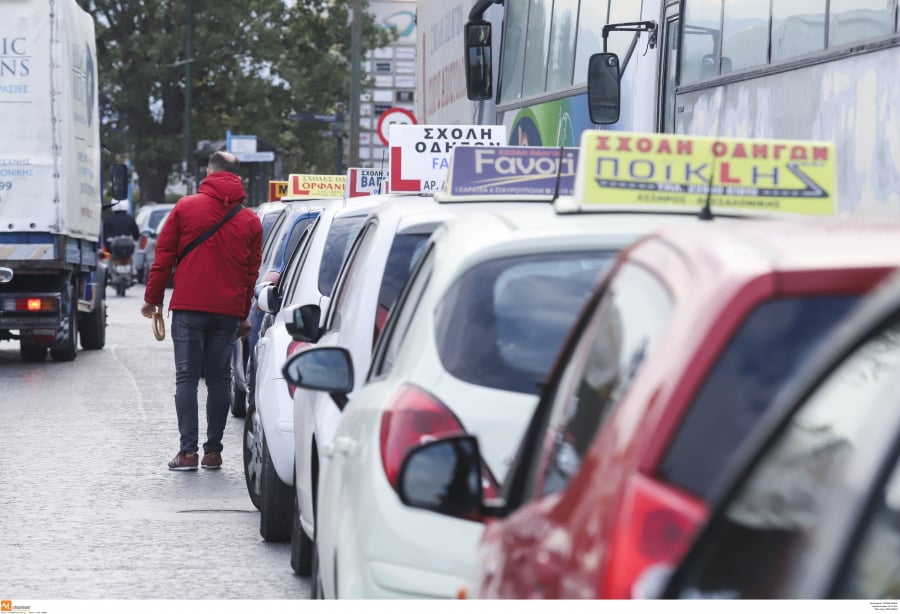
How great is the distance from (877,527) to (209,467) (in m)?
9.15

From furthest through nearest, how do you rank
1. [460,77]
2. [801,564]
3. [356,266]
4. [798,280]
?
[460,77] < [356,266] < [798,280] < [801,564]

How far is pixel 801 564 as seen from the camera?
6.43ft

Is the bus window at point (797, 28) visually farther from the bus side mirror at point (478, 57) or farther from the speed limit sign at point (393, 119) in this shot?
the speed limit sign at point (393, 119)

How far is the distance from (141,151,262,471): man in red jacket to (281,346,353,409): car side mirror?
488 cm

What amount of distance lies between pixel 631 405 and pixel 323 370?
3434mm

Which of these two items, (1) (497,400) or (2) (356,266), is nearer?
(1) (497,400)

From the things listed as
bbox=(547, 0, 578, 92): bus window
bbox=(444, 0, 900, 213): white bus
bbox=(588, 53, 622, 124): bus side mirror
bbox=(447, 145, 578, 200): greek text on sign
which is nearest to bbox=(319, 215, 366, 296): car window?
bbox=(447, 145, 578, 200): greek text on sign

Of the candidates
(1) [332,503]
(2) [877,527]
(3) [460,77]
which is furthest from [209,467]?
(3) [460,77]

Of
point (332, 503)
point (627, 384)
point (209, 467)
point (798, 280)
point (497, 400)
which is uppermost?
point (798, 280)

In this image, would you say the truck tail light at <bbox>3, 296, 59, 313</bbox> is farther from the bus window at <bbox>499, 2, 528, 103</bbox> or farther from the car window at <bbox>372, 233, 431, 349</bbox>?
the car window at <bbox>372, 233, 431, 349</bbox>

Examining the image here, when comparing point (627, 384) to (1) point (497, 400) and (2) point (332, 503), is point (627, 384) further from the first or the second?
(2) point (332, 503)

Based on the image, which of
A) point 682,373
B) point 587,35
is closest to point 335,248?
point 587,35

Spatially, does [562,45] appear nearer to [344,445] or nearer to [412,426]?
[344,445]
